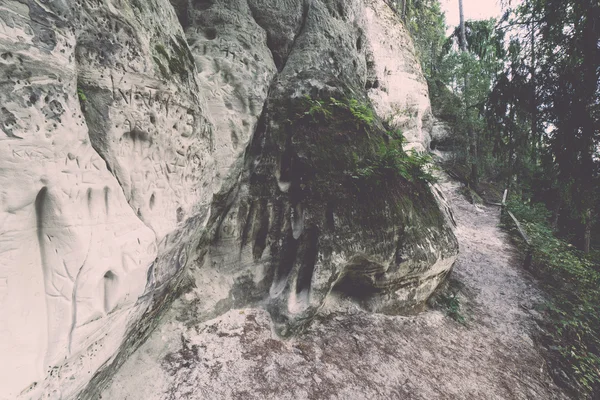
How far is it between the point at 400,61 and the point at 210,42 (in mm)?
10199

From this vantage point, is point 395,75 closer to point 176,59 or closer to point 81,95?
point 176,59

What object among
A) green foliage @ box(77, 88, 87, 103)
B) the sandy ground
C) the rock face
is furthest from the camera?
the sandy ground

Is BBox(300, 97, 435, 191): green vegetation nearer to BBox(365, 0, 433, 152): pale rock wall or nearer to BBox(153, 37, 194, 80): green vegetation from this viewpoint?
BBox(153, 37, 194, 80): green vegetation

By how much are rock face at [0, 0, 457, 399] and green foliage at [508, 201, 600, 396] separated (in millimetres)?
1975

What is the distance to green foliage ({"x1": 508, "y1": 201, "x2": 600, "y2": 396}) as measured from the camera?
13.4 feet

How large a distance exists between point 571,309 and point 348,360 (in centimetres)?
473

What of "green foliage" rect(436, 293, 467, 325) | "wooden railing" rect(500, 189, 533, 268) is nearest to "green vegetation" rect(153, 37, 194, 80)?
"green foliage" rect(436, 293, 467, 325)

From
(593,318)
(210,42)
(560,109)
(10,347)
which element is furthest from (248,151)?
(593,318)

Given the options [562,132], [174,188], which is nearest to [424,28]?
[562,132]

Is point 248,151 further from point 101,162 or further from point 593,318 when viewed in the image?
point 593,318

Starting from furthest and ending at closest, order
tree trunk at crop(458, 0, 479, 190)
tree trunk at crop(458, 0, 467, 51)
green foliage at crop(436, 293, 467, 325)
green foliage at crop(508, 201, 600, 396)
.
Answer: tree trunk at crop(458, 0, 467, 51)
tree trunk at crop(458, 0, 479, 190)
green foliage at crop(436, 293, 467, 325)
green foliage at crop(508, 201, 600, 396)

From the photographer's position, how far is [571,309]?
5.15m

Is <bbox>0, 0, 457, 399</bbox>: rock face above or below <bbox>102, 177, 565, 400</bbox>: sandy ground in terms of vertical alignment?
above

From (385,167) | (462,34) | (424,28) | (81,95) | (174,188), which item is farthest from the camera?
(424,28)
